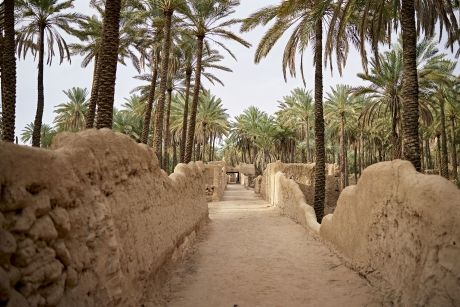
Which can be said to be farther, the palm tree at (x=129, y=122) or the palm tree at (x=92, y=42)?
the palm tree at (x=129, y=122)

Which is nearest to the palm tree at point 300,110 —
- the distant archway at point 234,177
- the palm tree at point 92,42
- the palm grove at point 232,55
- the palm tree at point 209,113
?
the palm grove at point 232,55

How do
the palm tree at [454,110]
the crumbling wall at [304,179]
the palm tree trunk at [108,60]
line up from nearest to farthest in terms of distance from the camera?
the palm tree trunk at [108,60] < the crumbling wall at [304,179] < the palm tree at [454,110]

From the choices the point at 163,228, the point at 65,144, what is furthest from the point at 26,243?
the point at 163,228

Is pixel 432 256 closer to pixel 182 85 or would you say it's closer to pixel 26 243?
pixel 26 243

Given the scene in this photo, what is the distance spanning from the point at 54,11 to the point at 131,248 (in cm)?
1880

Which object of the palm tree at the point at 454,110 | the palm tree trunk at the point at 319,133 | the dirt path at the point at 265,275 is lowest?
the dirt path at the point at 265,275

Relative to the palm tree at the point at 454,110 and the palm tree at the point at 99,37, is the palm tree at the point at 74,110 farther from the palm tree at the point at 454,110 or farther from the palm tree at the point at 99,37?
the palm tree at the point at 454,110

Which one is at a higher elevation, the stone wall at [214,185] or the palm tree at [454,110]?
the palm tree at [454,110]

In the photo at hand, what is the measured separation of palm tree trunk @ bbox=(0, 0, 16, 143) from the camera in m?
10.7

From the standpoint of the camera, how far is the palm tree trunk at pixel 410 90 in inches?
322

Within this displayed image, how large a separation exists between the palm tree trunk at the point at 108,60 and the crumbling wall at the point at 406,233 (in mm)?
6111

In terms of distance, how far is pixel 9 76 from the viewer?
35.9 feet

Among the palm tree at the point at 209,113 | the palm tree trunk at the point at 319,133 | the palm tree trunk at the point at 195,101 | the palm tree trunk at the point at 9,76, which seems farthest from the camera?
the palm tree at the point at 209,113

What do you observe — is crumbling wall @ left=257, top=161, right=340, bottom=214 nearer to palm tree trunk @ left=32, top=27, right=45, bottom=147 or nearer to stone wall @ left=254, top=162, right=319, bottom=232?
stone wall @ left=254, top=162, right=319, bottom=232
